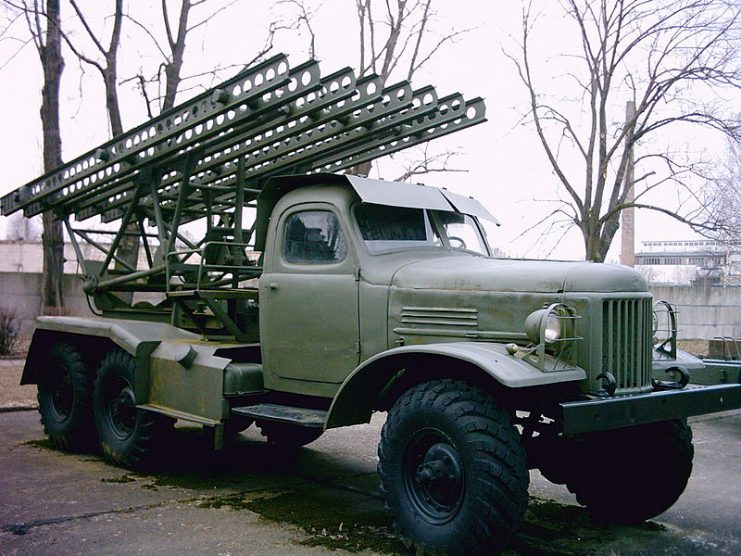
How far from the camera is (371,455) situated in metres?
7.83

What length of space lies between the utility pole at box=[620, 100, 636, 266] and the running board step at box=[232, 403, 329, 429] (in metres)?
11.1

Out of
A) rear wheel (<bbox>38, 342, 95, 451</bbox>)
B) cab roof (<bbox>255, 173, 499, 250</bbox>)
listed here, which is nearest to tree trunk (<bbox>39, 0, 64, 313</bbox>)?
rear wheel (<bbox>38, 342, 95, 451</bbox>)

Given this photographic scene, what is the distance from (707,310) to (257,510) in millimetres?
15016

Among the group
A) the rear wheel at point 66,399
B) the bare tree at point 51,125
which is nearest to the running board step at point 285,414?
the rear wheel at point 66,399

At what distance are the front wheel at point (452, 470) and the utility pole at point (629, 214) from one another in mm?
11891

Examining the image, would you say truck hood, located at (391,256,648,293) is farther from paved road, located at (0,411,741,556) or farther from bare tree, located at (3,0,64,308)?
bare tree, located at (3,0,64,308)

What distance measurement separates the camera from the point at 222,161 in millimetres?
7629

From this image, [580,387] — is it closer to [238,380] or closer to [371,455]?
[238,380]

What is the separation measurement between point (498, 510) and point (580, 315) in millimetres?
1173

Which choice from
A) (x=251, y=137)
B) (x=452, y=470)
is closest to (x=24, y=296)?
(x=251, y=137)

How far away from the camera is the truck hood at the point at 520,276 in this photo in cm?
491

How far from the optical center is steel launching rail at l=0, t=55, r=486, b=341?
6379mm

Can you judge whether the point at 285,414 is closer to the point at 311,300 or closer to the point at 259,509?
the point at 259,509

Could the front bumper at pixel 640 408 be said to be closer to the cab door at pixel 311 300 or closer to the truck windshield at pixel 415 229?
the cab door at pixel 311 300
